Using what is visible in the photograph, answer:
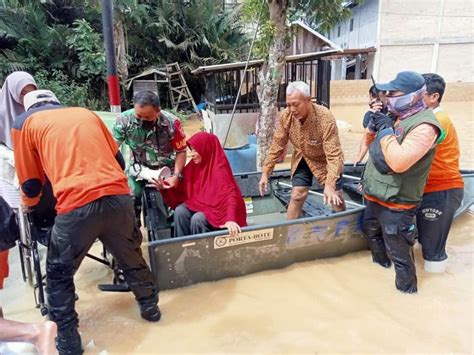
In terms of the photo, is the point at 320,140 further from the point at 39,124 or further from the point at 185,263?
the point at 39,124

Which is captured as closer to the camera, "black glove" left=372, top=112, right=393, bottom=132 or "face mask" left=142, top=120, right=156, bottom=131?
"black glove" left=372, top=112, right=393, bottom=132

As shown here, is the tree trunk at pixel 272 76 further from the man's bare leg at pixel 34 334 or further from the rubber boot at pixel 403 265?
the man's bare leg at pixel 34 334

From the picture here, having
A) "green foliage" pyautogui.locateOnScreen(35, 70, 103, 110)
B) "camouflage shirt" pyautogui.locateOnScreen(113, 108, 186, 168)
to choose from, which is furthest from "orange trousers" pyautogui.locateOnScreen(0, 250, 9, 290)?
"green foliage" pyautogui.locateOnScreen(35, 70, 103, 110)

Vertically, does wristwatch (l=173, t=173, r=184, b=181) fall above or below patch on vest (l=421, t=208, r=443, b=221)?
above

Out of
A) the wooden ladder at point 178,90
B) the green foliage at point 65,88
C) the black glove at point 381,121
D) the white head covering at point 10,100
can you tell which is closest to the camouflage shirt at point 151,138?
the white head covering at point 10,100

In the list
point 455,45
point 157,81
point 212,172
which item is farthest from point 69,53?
point 455,45

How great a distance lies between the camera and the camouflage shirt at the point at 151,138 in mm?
3064

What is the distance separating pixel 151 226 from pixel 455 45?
19.8 meters

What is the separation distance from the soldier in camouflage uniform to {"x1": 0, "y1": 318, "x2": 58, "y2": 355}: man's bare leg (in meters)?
1.39

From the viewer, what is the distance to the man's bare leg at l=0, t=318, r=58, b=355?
1.87 metres

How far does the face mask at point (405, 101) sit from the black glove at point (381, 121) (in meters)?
0.07

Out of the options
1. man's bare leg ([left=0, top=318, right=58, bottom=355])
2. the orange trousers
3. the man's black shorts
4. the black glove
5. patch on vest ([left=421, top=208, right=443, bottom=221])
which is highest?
the black glove

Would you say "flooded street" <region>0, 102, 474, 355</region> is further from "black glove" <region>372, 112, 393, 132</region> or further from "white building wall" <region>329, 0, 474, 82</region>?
"white building wall" <region>329, 0, 474, 82</region>

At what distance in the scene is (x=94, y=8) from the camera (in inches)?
481
